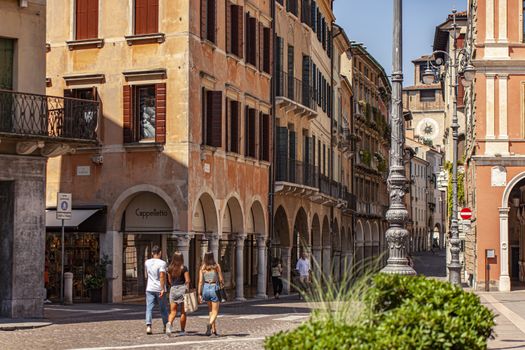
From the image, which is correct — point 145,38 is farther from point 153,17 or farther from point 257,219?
point 257,219

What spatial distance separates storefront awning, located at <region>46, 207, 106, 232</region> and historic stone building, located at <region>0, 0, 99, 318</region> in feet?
27.3

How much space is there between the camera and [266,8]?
4378 centimetres

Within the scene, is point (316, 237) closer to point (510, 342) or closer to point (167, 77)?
point (167, 77)

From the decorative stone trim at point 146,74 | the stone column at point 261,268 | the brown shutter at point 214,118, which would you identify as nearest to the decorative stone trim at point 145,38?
the decorative stone trim at point 146,74

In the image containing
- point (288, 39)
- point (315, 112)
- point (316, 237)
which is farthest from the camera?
point (316, 237)

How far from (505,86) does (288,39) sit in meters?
9.18

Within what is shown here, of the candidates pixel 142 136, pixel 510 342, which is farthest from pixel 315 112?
pixel 510 342

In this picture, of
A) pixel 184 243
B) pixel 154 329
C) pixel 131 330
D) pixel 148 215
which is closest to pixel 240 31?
pixel 148 215

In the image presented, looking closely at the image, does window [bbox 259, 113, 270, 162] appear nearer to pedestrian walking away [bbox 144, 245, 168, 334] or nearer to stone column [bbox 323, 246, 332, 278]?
stone column [bbox 323, 246, 332, 278]

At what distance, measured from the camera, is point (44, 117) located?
2631 centimetres

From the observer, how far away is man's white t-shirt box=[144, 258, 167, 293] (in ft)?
74.2

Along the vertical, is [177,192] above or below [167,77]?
below

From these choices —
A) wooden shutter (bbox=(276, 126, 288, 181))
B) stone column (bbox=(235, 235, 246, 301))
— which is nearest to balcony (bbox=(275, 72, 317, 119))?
wooden shutter (bbox=(276, 126, 288, 181))

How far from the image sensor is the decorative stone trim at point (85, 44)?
1391 inches
